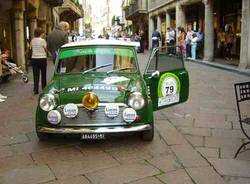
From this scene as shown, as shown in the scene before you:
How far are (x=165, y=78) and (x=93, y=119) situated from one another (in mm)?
1800

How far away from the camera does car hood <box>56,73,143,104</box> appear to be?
5703mm

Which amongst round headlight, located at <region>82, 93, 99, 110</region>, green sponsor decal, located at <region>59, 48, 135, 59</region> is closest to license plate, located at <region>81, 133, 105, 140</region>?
round headlight, located at <region>82, 93, 99, 110</region>

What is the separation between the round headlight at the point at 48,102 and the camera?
570 centimetres

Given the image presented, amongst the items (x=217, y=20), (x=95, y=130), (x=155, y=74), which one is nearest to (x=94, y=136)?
(x=95, y=130)

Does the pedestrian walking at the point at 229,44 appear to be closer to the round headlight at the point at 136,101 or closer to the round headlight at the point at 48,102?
the round headlight at the point at 136,101

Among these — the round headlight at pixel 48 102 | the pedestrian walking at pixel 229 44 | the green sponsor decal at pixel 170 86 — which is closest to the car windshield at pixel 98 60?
the green sponsor decal at pixel 170 86

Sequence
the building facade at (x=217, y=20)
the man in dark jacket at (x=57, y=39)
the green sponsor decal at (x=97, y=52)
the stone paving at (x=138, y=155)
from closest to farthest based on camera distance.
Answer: the stone paving at (x=138, y=155)
the green sponsor decal at (x=97, y=52)
the man in dark jacket at (x=57, y=39)
the building facade at (x=217, y=20)

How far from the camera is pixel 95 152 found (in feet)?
18.5

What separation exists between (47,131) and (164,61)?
2511mm

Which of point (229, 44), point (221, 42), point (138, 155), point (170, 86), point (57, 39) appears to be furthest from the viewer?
point (221, 42)

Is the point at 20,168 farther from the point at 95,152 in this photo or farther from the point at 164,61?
the point at 164,61

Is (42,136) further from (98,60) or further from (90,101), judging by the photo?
(98,60)

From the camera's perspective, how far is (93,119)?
5602 mm

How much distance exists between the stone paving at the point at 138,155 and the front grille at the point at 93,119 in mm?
406
